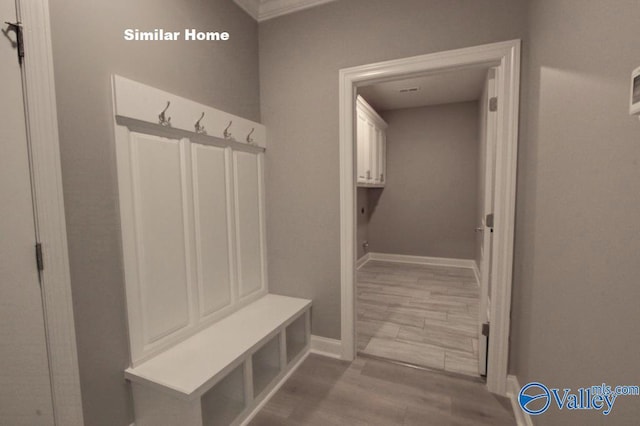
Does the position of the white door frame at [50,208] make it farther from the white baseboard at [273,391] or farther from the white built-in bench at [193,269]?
the white baseboard at [273,391]

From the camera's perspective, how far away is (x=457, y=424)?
1627 millimetres

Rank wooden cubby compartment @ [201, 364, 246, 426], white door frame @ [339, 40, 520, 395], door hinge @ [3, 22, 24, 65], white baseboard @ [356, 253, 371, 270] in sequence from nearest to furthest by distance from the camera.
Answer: door hinge @ [3, 22, 24, 65] < wooden cubby compartment @ [201, 364, 246, 426] < white door frame @ [339, 40, 520, 395] < white baseboard @ [356, 253, 371, 270]

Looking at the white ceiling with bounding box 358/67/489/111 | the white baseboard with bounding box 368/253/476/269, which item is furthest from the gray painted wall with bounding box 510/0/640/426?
the white baseboard with bounding box 368/253/476/269

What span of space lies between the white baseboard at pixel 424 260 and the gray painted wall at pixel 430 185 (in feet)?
0.21

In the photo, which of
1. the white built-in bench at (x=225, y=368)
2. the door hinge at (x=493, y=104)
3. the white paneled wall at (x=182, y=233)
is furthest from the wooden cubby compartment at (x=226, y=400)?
the door hinge at (x=493, y=104)

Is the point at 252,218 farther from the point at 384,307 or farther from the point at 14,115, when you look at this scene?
the point at 384,307

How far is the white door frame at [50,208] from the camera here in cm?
111

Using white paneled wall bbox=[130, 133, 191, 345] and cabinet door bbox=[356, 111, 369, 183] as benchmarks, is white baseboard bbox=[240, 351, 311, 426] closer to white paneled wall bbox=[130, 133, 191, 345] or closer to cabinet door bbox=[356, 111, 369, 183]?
white paneled wall bbox=[130, 133, 191, 345]

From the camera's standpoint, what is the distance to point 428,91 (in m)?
4.11

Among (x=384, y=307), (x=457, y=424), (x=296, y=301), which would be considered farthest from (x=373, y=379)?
(x=384, y=307)

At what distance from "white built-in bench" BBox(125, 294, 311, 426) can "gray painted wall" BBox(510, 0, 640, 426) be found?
1.43 meters

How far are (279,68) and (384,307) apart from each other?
2594 mm

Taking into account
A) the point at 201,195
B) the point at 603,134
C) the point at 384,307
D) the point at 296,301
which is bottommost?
the point at 384,307

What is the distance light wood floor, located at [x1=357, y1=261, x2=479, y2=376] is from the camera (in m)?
2.31
